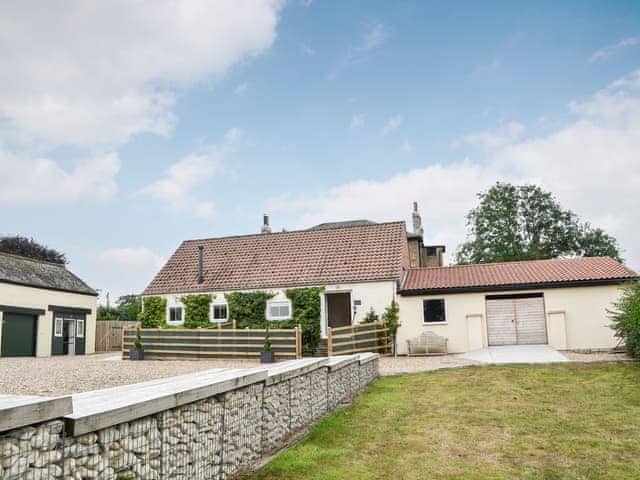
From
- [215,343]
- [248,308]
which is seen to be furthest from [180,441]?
[248,308]

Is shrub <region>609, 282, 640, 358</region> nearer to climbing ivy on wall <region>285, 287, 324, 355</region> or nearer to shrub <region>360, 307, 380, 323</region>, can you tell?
shrub <region>360, 307, 380, 323</region>

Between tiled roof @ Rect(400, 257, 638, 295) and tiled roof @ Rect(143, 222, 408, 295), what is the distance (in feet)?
3.78

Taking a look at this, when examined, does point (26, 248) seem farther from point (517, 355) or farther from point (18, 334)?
point (517, 355)

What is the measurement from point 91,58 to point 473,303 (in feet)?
50.7

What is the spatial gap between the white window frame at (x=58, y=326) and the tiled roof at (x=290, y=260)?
7.04 m

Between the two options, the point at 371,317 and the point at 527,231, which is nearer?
the point at 371,317

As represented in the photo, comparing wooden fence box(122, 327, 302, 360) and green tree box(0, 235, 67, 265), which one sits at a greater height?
green tree box(0, 235, 67, 265)

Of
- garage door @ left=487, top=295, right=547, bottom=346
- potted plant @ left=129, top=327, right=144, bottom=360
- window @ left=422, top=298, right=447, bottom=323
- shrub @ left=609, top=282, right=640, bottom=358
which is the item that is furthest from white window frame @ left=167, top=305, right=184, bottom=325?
shrub @ left=609, top=282, right=640, bottom=358

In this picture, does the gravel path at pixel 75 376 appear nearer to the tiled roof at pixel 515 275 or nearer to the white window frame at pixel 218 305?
the white window frame at pixel 218 305

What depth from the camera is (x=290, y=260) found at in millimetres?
23672

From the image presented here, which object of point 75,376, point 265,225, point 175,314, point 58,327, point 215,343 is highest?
point 265,225

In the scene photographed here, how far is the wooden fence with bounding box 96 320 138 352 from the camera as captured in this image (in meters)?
31.1

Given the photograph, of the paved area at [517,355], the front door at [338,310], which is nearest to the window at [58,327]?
the front door at [338,310]

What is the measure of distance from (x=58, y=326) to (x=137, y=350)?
32.8 feet
